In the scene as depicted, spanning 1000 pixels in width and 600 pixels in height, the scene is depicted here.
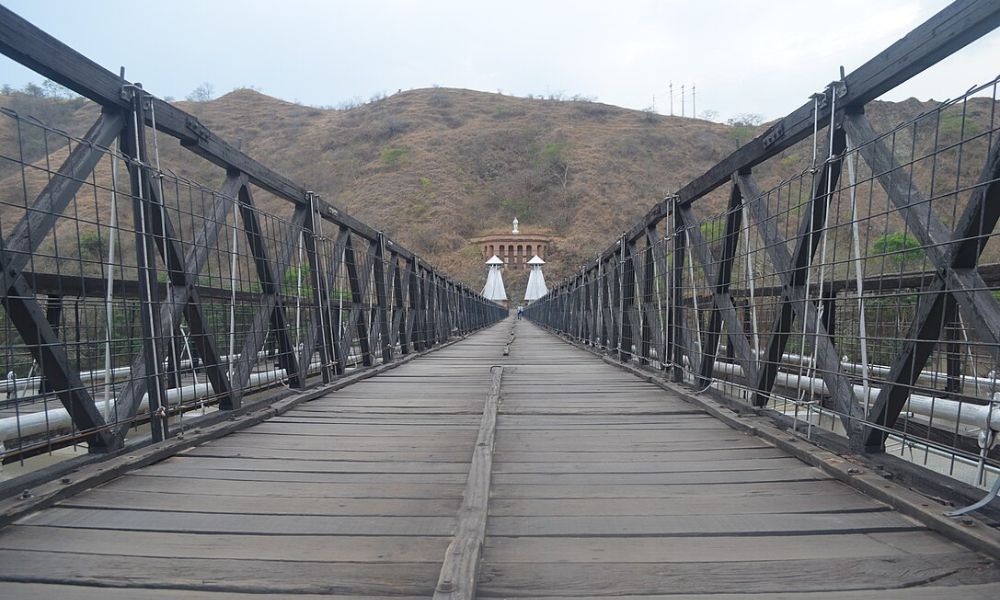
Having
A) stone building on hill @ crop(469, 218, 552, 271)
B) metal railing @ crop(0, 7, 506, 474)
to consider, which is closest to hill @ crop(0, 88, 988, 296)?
stone building on hill @ crop(469, 218, 552, 271)

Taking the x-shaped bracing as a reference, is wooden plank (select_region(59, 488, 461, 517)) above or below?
below

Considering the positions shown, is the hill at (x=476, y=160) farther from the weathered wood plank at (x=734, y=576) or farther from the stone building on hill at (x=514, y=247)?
the weathered wood plank at (x=734, y=576)

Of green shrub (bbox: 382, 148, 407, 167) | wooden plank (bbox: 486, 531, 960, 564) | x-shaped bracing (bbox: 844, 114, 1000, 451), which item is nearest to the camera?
wooden plank (bbox: 486, 531, 960, 564)

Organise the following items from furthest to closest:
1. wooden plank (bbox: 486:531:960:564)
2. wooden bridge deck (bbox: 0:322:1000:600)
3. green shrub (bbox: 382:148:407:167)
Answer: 1. green shrub (bbox: 382:148:407:167)
2. wooden plank (bbox: 486:531:960:564)
3. wooden bridge deck (bbox: 0:322:1000:600)

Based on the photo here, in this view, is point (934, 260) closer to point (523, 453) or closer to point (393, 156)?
point (523, 453)

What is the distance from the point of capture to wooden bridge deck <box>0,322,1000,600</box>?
1435mm

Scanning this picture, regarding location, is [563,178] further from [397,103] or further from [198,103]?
[198,103]

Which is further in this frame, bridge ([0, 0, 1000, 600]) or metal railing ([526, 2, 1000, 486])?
metal railing ([526, 2, 1000, 486])

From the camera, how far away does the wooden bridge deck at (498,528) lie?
1435 millimetres

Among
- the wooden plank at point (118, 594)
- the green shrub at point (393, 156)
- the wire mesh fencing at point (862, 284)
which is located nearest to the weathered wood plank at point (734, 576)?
the wooden plank at point (118, 594)

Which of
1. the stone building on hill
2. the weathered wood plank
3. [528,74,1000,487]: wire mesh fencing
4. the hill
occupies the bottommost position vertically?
the weathered wood plank

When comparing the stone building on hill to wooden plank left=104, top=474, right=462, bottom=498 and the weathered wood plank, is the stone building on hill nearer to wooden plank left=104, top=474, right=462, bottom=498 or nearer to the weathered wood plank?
wooden plank left=104, top=474, right=462, bottom=498

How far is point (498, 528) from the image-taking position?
178 cm

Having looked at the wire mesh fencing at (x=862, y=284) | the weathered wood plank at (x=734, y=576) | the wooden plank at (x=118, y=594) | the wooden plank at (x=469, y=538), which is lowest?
the weathered wood plank at (x=734, y=576)
